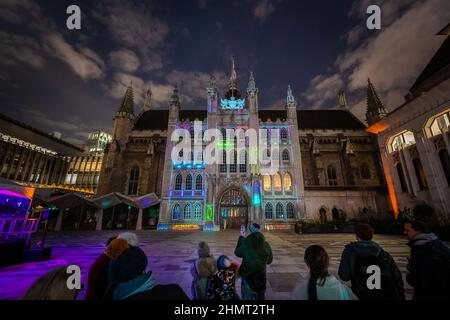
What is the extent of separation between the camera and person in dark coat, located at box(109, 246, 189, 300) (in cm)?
229

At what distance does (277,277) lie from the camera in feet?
16.8

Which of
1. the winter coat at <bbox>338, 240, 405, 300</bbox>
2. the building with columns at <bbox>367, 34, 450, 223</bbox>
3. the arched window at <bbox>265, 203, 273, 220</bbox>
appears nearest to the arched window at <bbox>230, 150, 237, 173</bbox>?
the arched window at <bbox>265, 203, 273, 220</bbox>

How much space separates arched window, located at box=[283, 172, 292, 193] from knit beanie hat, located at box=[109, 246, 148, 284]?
24.7 meters

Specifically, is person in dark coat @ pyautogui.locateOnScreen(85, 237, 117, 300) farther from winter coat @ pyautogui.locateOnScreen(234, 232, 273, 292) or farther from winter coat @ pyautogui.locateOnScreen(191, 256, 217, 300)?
winter coat @ pyautogui.locateOnScreen(234, 232, 273, 292)

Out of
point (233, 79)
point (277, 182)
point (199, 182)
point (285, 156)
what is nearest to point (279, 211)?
point (277, 182)

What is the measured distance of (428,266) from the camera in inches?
96.8

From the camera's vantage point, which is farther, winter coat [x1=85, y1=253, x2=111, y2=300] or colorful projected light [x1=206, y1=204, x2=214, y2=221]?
colorful projected light [x1=206, y1=204, x2=214, y2=221]

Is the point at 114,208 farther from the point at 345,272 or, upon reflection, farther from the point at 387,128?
the point at 387,128

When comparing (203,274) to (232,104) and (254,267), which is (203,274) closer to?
(254,267)

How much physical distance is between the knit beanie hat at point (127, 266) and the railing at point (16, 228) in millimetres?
7372

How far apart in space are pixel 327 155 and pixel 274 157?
9.81 meters

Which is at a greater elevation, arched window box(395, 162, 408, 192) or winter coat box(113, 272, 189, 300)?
arched window box(395, 162, 408, 192)

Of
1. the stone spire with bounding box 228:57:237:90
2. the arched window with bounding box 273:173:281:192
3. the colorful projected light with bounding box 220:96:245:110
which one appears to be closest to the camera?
the arched window with bounding box 273:173:281:192
